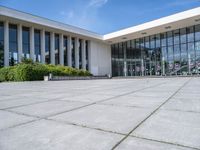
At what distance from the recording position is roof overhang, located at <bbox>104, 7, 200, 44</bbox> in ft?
85.6

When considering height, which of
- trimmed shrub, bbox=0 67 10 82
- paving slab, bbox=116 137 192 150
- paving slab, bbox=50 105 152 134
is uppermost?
trimmed shrub, bbox=0 67 10 82

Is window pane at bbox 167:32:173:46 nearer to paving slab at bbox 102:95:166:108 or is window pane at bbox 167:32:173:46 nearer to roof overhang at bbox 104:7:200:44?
roof overhang at bbox 104:7:200:44

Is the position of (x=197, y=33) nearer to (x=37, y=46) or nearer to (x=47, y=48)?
(x=47, y=48)

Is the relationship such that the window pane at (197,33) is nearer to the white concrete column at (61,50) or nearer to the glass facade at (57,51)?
the white concrete column at (61,50)

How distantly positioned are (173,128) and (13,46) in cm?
2788

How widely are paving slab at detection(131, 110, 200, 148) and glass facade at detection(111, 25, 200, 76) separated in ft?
94.3

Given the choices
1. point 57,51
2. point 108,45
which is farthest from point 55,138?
point 108,45

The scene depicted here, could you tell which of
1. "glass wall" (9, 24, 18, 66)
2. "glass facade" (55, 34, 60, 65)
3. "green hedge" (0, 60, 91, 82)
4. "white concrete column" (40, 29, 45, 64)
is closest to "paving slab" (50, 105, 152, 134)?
"green hedge" (0, 60, 91, 82)

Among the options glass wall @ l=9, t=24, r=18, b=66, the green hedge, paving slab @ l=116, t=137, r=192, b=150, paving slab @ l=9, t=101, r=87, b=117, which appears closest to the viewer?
paving slab @ l=116, t=137, r=192, b=150

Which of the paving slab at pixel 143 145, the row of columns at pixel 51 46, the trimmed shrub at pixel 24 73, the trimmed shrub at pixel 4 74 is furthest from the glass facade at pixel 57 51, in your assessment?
the paving slab at pixel 143 145

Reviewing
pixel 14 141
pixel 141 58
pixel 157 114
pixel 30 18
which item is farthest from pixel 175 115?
pixel 141 58

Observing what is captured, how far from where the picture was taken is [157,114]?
3.05 metres

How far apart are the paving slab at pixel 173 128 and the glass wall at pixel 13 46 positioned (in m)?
26.4

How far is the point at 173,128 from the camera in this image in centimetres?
231
